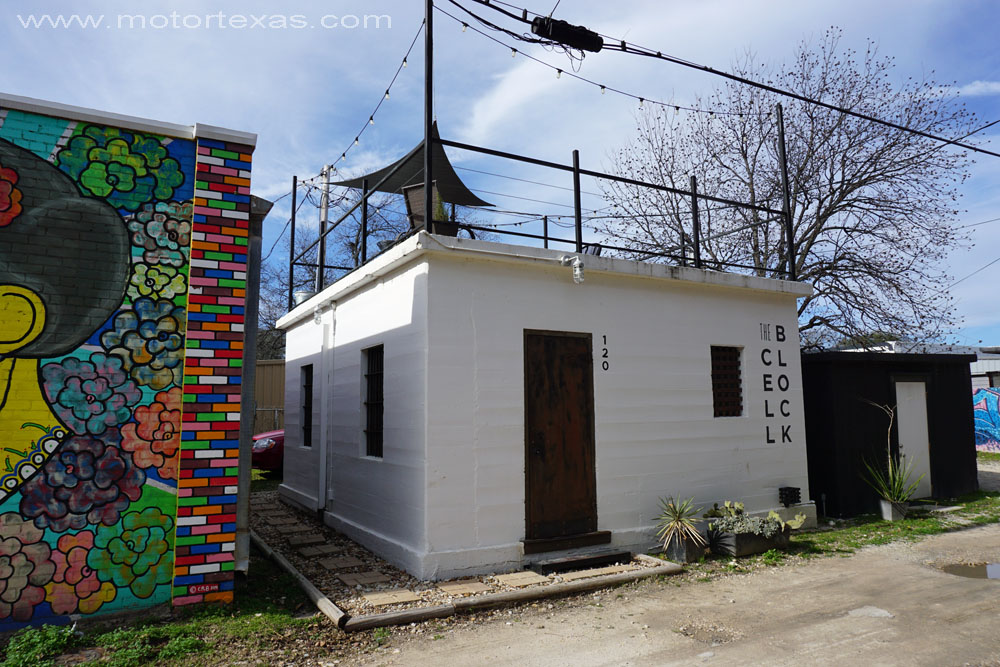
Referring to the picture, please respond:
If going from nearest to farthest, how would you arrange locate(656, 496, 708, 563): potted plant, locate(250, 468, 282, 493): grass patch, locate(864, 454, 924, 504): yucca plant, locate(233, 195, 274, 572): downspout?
locate(233, 195, 274, 572): downspout < locate(656, 496, 708, 563): potted plant < locate(864, 454, 924, 504): yucca plant < locate(250, 468, 282, 493): grass patch

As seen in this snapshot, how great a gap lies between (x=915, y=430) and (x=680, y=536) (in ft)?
20.0

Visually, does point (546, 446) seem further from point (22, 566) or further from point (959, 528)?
point (959, 528)

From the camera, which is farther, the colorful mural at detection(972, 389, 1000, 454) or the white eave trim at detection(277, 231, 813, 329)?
the colorful mural at detection(972, 389, 1000, 454)

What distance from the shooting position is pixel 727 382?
851 centimetres

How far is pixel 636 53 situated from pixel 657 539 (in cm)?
564

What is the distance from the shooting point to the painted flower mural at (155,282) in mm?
5184

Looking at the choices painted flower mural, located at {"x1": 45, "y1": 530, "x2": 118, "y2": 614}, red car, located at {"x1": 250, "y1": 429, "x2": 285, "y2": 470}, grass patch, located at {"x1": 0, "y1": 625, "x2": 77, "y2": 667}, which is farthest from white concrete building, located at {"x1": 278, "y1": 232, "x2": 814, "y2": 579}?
red car, located at {"x1": 250, "y1": 429, "x2": 285, "y2": 470}

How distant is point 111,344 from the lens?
507 cm

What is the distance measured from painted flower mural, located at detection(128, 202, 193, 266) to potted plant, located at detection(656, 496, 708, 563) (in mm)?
5606

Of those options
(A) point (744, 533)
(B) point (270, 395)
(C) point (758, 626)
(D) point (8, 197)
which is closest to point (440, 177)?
(D) point (8, 197)

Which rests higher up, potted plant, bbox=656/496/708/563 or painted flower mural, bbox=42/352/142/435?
painted flower mural, bbox=42/352/142/435

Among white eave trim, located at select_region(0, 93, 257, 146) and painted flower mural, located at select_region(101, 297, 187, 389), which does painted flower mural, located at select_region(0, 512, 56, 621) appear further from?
white eave trim, located at select_region(0, 93, 257, 146)

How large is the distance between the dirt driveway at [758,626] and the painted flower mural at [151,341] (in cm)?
282

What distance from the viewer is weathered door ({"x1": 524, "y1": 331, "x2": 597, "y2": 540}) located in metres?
6.75
